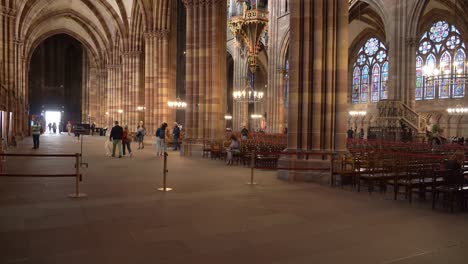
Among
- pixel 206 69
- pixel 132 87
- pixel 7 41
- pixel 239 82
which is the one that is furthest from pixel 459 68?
pixel 7 41

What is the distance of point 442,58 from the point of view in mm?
35406

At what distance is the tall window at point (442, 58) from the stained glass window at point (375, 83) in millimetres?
6147

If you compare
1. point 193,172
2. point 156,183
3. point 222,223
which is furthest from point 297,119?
point 222,223

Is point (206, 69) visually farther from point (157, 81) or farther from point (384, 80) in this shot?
point (384, 80)

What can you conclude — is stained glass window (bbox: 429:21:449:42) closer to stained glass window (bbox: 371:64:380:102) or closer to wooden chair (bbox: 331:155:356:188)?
stained glass window (bbox: 371:64:380:102)

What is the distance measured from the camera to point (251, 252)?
5.25m

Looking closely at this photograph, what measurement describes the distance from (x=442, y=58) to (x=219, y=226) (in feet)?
116

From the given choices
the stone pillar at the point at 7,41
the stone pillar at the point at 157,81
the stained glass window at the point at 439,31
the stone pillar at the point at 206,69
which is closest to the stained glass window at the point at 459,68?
the stained glass window at the point at 439,31

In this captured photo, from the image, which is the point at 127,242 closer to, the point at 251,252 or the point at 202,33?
the point at 251,252

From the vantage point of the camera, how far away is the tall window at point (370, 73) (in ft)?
141

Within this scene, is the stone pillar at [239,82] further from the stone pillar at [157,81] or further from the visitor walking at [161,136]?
the visitor walking at [161,136]

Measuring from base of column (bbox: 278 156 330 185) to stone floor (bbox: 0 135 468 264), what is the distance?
4.36 feet

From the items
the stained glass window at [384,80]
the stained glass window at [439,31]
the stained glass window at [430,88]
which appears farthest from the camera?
the stained glass window at [384,80]

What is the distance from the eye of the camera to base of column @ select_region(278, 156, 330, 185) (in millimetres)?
11805
